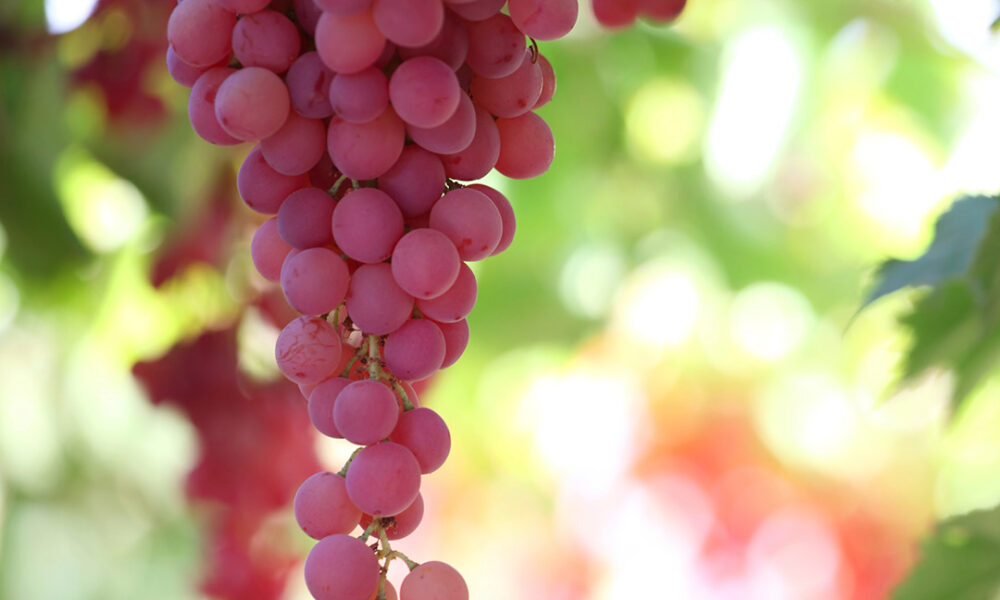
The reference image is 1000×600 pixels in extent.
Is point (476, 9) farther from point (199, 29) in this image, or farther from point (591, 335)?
point (591, 335)

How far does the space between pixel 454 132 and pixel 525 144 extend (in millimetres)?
41

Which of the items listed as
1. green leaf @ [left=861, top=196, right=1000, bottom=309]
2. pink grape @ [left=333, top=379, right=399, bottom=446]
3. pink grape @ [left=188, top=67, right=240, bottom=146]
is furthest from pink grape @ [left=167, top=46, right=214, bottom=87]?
green leaf @ [left=861, top=196, right=1000, bottom=309]

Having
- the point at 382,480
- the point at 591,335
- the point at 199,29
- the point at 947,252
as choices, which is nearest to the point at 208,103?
the point at 199,29

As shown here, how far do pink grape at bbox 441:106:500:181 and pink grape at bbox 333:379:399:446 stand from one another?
7cm

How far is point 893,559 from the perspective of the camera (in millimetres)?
1648

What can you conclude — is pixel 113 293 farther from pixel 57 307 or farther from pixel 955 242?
pixel 955 242

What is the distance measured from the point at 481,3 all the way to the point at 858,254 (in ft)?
3.79

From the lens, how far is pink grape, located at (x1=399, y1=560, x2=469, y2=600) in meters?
0.24

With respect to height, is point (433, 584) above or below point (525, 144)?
below

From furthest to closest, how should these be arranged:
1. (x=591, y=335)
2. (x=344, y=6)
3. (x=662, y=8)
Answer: (x=591, y=335), (x=662, y=8), (x=344, y=6)

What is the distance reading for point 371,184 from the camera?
25 centimetres

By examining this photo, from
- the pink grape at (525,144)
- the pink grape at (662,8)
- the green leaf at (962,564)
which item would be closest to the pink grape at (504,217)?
the pink grape at (525,144)

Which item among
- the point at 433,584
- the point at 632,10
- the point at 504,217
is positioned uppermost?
the point at 632,10

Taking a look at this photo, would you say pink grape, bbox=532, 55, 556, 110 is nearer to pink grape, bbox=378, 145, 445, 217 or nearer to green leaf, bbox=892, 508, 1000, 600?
pink grape, bbox=378, 145, 445, 217
